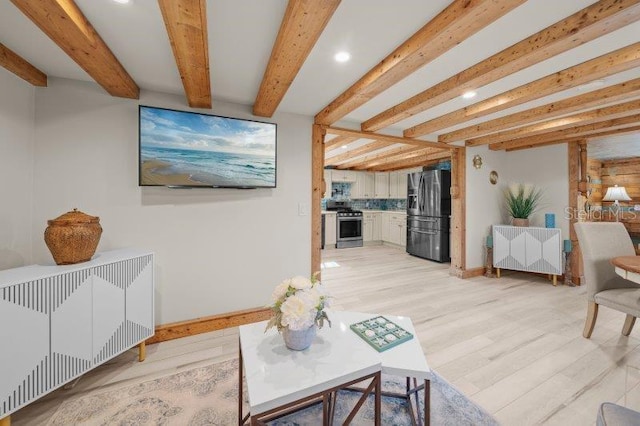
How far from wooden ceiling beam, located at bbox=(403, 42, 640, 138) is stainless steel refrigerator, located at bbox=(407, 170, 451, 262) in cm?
225

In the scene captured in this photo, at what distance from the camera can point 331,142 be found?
13.6 ft

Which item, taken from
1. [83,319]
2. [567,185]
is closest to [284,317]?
[83,319]

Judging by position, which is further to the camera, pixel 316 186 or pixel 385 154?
pixel 385 154

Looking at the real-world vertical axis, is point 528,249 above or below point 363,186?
below

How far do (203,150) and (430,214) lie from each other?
440 cm

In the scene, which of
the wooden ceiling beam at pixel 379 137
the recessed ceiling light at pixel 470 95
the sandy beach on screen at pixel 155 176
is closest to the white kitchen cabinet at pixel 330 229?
the wooden ceiling beam at pixel 379 137

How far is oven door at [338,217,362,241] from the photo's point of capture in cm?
666

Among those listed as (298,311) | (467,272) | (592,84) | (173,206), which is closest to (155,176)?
(173,206)

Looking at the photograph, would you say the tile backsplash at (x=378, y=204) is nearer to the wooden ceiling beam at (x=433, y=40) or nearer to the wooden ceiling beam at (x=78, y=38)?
the wooden ceiling beam at (x=433, y=40)

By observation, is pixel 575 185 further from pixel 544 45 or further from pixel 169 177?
pixel 169 177

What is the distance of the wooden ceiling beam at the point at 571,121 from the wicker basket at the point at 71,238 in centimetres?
469

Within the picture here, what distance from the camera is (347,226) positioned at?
22.1 ft

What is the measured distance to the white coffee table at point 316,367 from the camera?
1000 millimetres

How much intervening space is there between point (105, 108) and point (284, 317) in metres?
2.34
